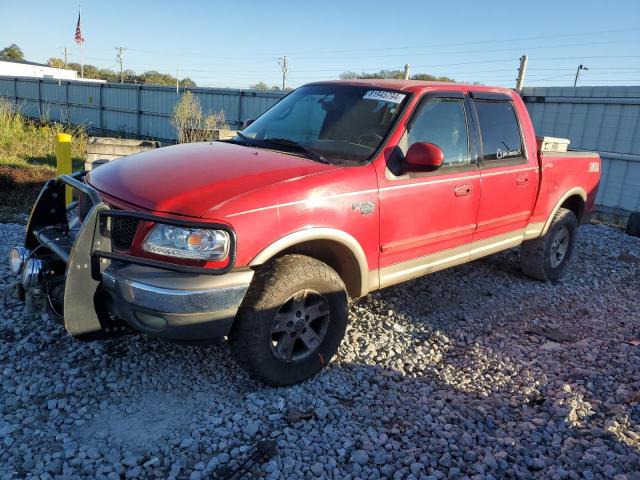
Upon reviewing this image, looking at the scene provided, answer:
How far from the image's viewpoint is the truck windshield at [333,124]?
12.1 feet

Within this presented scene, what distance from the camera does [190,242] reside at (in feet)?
8.99

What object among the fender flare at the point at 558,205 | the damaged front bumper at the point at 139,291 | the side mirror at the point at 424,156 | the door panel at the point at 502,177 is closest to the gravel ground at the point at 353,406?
the damaged front bumper at the point at 139,291

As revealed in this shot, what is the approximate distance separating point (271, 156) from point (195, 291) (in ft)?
4.06

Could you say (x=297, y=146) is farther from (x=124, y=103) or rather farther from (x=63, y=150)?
(x=124, y=103)

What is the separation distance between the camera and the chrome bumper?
267 centimetres

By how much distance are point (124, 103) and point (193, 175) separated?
67.4 feet

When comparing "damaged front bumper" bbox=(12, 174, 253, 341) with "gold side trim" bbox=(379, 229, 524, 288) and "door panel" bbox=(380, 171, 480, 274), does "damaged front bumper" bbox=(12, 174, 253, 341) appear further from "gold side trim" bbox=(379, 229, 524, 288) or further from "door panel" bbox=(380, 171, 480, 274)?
"gold side trim" bbox=(379, 229, 524, 288)

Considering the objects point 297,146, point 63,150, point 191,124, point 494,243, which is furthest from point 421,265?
point 191,124

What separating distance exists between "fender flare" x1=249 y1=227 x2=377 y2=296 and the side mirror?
2.36ft

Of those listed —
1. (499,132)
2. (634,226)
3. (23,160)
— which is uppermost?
(499,132)

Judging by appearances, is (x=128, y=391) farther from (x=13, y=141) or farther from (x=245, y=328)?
(x=13, y=141)

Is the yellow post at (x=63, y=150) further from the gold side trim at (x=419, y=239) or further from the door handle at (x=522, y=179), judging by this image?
the door handle at (x=522, y=179)

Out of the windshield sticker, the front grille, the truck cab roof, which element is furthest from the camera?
the truck cab roof

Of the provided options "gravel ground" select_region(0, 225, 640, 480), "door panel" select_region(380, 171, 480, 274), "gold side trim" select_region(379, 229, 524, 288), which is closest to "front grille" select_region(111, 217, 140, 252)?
"gravel ground" select_region(0, 225, 640, 480)
